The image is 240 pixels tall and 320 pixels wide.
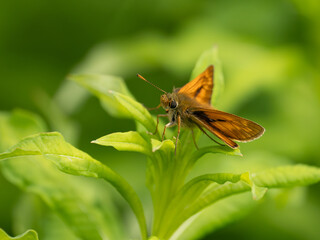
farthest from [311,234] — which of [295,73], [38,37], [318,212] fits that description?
[38,37]

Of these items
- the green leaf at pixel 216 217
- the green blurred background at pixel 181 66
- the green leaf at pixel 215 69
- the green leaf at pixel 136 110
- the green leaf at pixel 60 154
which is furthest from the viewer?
the green blurred background at pixel 181 66

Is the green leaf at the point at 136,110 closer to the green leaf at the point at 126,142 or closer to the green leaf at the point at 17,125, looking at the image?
the green leaf at the point at 126,142

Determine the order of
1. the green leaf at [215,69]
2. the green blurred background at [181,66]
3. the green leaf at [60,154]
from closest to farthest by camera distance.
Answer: the green leaf at [60,154] → the green leaf at [215,69] → the green blurred background at [181,66]

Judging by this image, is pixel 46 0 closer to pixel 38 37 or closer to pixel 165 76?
pixel 38 37

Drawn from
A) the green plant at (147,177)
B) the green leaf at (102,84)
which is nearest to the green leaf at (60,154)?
the green plant at (147,177)

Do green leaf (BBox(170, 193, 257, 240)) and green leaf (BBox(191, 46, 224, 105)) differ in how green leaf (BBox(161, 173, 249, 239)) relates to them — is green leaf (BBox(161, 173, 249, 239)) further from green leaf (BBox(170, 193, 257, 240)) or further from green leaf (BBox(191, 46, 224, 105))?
green leaf (BBox(191, 46, 224, 105))

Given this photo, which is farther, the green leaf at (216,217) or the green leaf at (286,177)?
the green leaf at (216,217)

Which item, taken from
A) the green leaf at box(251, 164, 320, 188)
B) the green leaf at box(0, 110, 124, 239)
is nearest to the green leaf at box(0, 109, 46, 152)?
the green leaf at box(0, 110, 124, 239)
